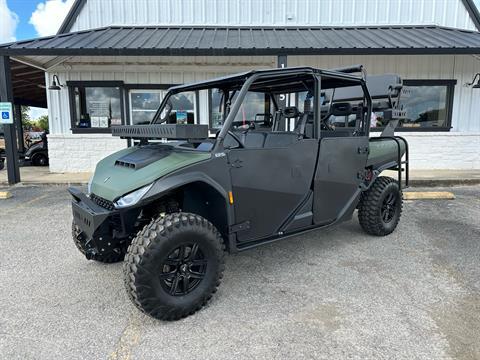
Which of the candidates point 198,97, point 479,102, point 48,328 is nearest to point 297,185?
point 48,328

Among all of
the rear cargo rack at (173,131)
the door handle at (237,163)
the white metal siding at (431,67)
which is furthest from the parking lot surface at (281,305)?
the white metal siding at (431,67)

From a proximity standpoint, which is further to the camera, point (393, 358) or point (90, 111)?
point (90, 111)

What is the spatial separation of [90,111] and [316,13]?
7058 mm

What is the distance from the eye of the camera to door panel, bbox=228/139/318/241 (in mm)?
3068

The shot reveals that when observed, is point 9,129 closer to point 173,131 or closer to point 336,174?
point 173,131

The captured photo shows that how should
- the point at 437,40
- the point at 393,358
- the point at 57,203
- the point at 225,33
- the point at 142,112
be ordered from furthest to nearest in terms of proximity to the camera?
the point at 142,112 < the point at 225,33 < the point at 437,40 < the point at 57,203 < the point at 393,358

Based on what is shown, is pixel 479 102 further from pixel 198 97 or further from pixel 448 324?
pixel 448 324

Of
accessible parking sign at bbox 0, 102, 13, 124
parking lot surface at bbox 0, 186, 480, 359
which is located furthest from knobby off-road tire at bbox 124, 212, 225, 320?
accessible parking sign at bbox 0, 102, 13, 124

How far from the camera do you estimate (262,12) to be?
1016 centimetres

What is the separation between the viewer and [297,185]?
3445 mm

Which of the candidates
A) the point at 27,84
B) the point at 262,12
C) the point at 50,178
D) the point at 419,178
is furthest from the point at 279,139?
the point at 27,84

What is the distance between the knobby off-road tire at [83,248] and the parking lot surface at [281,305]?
90 mm

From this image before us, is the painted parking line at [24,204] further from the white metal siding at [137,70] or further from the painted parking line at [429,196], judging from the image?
Result: the painted parking line at [429,196]

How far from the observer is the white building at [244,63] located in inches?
375
